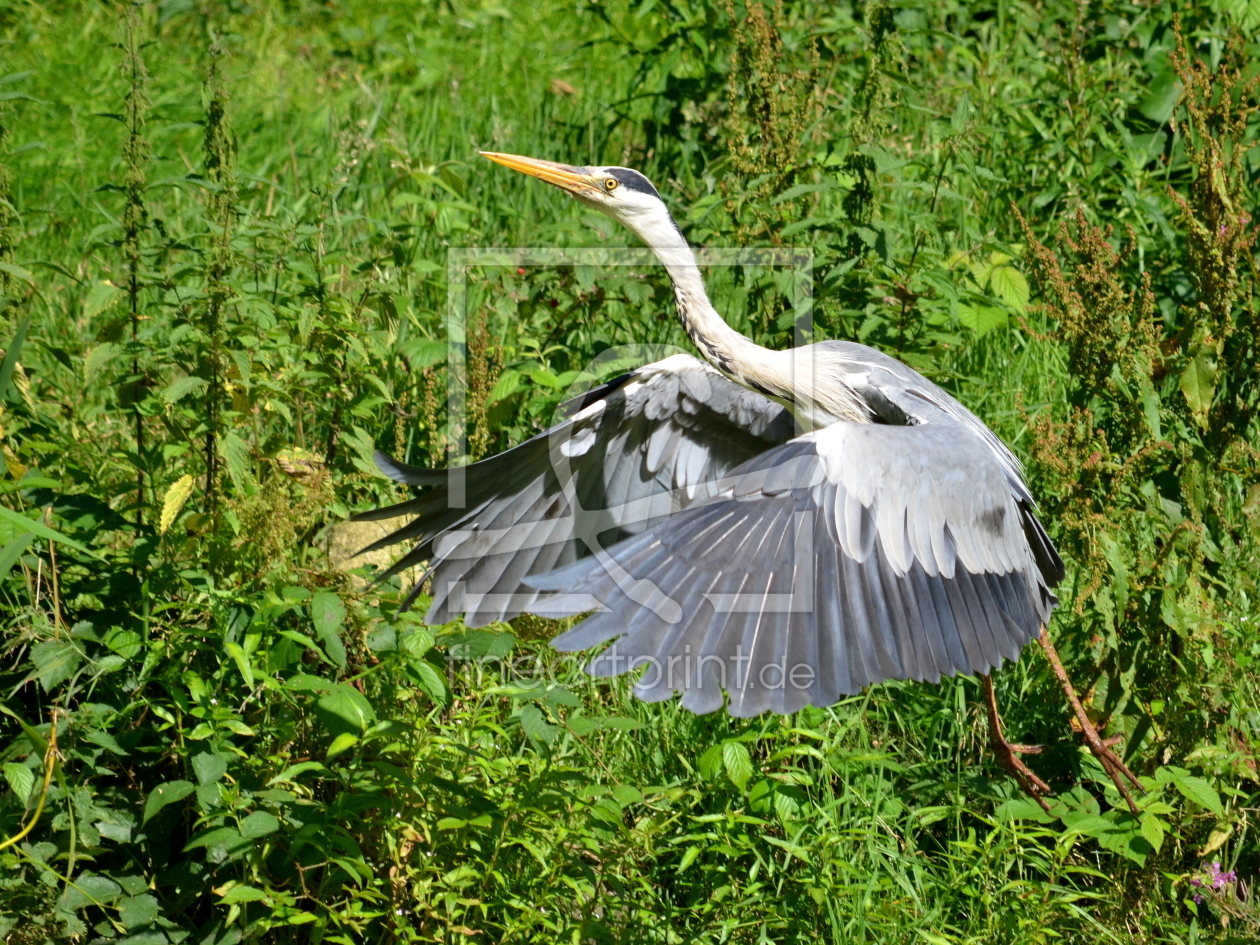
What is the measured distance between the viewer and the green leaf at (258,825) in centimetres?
267

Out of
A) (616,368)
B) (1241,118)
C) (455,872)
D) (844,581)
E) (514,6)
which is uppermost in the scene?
(514,6)

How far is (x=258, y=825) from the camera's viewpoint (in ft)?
8.79

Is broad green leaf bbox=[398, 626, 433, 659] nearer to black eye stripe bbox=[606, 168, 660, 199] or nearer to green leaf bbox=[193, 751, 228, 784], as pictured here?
green leaf bbox=[193, 751, 228, 784]

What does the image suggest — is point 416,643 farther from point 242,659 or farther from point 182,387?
point 182,387

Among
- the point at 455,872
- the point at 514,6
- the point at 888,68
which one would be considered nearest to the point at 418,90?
the point at 514,6

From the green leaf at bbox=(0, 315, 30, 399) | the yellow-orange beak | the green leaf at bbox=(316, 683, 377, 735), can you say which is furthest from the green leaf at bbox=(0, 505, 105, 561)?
the yellow-orange beak

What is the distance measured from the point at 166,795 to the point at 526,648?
1.35 metres

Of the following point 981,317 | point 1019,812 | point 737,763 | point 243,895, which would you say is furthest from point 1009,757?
point 243,895

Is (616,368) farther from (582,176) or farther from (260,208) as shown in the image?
(260,208)

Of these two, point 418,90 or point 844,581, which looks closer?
point 844,581

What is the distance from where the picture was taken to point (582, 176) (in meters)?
4.02

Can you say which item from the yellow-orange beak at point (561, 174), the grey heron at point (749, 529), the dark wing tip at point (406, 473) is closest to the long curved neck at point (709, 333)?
the grey heron at point (749, 529)

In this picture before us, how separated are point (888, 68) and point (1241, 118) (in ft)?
3.46

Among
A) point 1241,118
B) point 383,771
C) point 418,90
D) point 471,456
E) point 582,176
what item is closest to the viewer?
point 383,771
